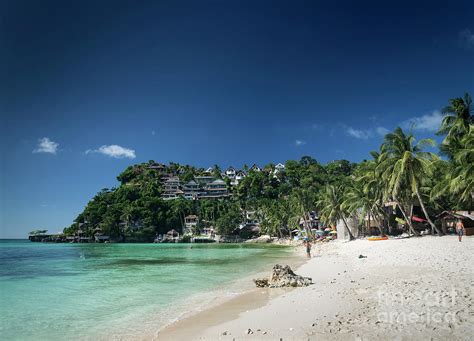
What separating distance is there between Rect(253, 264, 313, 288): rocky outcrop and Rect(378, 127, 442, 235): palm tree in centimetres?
1618

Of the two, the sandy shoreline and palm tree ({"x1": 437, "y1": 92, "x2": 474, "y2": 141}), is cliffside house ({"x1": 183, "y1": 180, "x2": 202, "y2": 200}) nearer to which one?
palm tree ({"x1": 437, "y1": 92, "x2": 474, "y2": 141})

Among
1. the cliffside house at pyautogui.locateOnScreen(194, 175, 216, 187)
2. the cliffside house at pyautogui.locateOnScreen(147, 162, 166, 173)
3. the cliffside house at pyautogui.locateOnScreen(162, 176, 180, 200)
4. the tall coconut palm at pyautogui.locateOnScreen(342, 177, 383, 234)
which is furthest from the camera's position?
the cliffside house at pyautogui.locateOnScreen(147, 162, 166, 173)

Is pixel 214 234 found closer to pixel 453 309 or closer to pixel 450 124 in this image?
pixel 450 124

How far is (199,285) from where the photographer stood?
1603cm

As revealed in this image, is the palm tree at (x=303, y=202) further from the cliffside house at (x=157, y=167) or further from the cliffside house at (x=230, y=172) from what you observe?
the cliffside house at (x=157, y=167)

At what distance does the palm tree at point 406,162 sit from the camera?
85.9 ft

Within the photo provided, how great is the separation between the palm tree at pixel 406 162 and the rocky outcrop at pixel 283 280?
1618 centimetres

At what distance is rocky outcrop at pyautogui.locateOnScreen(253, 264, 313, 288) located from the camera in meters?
12.9

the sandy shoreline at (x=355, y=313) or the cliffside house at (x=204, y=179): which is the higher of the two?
the cliffside house at (x=204, y=179)

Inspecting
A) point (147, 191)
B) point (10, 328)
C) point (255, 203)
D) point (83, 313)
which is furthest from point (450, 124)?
point (147, 191)

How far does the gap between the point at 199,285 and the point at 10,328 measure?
8016 millimetres

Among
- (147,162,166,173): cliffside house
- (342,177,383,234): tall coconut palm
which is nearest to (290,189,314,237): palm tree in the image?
(342,177,383,234): tall coconut palm

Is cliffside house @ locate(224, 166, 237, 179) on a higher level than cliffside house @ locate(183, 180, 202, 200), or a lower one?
higher

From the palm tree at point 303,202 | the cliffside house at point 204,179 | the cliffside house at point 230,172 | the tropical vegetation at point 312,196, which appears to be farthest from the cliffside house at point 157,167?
the palm tree at point 303,202
